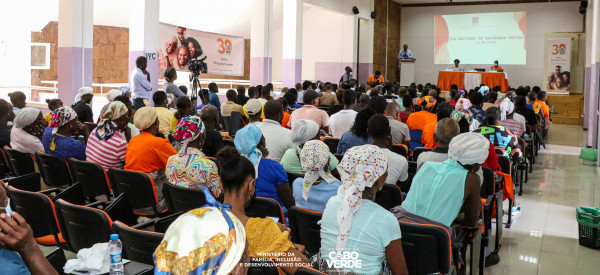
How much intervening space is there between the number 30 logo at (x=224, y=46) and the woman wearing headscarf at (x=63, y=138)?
9.68 meters

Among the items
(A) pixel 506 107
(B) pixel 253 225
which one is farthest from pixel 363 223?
(A) pixel 506 107

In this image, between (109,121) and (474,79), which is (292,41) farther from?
(109,121)

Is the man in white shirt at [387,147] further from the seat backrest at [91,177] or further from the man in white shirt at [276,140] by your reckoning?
the seat backrest at [91,177]

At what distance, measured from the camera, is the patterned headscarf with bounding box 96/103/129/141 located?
460 cm

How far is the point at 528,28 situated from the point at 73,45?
1687cm

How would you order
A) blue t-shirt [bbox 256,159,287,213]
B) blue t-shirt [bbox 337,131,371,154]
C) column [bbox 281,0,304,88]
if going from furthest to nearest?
column [bbox 281,0,304,88]
blue t-shirt [bbox 337,131,371,154]
blue t-shirt [bbox 256,159,287,213]

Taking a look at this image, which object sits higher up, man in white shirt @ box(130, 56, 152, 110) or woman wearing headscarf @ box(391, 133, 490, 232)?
man in white shirt @ box(130, 56, 152, 110)

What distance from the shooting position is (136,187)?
160 inches

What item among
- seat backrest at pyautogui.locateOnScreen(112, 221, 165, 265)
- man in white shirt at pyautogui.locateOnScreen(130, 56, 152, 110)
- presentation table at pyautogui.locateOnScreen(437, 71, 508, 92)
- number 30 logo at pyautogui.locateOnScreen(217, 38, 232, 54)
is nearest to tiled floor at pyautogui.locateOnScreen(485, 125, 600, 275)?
seat backrest at pyautogui.locateOnScreen(112, 221, 165, 265)

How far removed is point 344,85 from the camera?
11.7 meters

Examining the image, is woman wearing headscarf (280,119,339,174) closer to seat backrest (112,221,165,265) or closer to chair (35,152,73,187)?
seat backrest (112,221,165,265)

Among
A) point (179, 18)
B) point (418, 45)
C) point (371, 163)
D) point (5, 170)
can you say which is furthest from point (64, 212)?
point (418, 45)

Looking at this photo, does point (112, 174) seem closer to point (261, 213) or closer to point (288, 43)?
point (261, 213)

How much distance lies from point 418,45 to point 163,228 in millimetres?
20747
